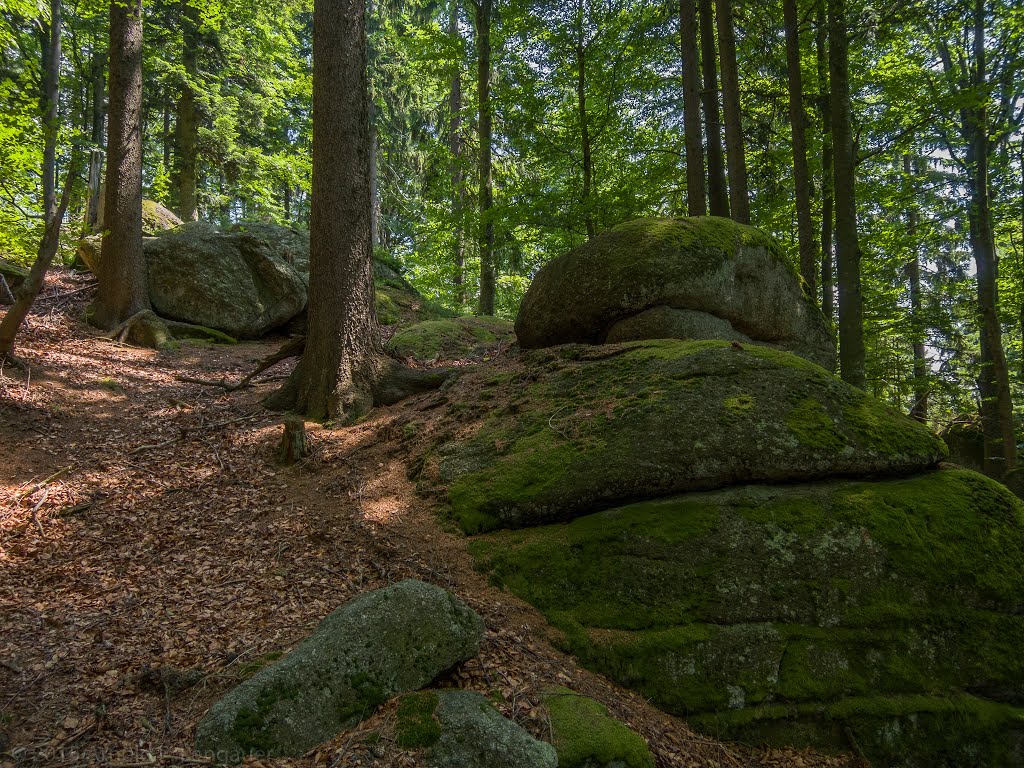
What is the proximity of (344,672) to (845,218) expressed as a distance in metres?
10.0

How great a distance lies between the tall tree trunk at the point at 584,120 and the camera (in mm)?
13242

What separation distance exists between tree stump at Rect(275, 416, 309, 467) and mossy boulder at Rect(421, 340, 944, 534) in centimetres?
157

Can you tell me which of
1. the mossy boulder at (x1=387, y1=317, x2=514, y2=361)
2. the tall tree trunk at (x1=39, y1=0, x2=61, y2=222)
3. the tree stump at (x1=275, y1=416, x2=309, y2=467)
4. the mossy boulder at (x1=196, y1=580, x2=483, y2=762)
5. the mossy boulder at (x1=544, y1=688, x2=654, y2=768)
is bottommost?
the mossy boulder at (x1=544, y1=688, x2=654, y2=768)

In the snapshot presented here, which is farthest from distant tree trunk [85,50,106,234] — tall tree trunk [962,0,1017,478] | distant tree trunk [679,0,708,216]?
tall tree trunk [962,0,1017,478]

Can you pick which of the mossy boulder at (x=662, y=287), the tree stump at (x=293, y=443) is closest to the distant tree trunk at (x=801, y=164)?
the mossy boulder at (x=662, y=287)

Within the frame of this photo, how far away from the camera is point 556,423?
5.71 meters

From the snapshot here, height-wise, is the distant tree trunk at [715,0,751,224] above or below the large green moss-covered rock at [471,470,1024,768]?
above

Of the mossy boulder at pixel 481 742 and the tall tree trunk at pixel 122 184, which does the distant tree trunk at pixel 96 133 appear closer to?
the tall tree trunk at pixel 122 184

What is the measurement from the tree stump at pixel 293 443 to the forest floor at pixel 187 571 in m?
0.13

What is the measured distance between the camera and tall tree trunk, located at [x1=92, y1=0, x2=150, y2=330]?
11.0 meters

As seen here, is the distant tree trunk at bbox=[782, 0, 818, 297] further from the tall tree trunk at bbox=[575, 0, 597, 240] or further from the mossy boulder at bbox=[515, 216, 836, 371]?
the tall tree trunk at bbox=[575, 0, 597, 240]

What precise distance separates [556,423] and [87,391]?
266 inches

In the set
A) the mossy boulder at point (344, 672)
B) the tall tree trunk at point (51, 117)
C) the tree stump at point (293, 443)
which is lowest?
the mossy boulder at point (344, 672)

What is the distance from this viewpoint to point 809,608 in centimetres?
426
